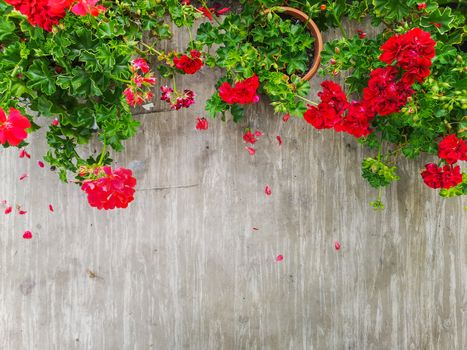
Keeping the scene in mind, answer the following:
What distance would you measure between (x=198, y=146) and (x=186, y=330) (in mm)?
770

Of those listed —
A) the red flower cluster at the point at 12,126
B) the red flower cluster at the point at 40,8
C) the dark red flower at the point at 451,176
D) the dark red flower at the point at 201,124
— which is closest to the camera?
the red flower cluster at the point at 40,8

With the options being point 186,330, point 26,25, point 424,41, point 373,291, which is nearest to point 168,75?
point 26,25

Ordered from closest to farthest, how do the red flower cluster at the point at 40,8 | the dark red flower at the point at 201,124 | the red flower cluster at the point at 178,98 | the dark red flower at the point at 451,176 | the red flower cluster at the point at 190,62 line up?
the red flower cluster at the point at 40,8 → the dark red flower at the point at 451,176 → the red flower cluster at the point at 190,62 → the red flower cluster at the point at 178,98 → the dark red flower at the point at 201,124

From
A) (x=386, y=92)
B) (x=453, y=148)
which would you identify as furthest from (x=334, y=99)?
(x=453, y=148)

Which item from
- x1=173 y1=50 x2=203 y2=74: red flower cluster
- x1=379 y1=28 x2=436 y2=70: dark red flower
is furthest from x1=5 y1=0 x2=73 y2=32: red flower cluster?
x1=379 y1=28 x2=436 y2=70: dark red flower

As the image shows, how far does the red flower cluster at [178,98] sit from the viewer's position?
1.71 metres

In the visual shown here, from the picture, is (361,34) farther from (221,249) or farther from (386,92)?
(221,249)

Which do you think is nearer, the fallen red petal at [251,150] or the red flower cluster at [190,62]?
the red flower cluster at [190,62]

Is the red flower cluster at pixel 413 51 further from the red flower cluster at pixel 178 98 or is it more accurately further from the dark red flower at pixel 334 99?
the red flower cluster at pixel 178 98

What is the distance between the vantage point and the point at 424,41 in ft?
4.01

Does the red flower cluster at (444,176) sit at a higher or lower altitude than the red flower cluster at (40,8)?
lower

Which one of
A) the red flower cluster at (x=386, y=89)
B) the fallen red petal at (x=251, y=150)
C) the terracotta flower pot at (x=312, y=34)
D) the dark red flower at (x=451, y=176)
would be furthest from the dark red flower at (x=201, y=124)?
the dark red flower at (x=451, y=176)

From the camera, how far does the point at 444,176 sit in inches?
57.9

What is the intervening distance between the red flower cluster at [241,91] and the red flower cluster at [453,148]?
0.61 metres
